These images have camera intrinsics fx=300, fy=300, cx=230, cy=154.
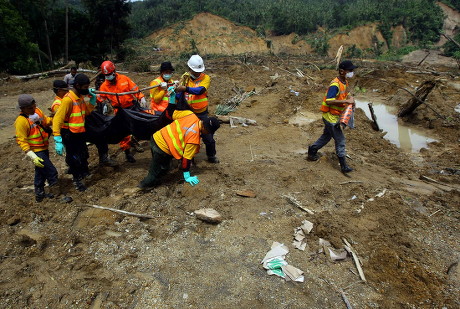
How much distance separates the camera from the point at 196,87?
4848 millimetres

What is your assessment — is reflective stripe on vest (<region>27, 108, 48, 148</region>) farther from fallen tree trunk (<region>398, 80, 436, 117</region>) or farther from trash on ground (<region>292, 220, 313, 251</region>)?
fallen tree trunk (<region>398, 80, 436, 117</region>)

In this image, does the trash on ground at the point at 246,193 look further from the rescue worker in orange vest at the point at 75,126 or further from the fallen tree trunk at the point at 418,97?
the fallen tree trunk at the point at 418,97

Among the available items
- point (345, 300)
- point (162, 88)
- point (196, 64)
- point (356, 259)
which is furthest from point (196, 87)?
point (345, 300)

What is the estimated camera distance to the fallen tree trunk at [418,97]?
8492 mm

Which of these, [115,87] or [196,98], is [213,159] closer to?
[196,98]

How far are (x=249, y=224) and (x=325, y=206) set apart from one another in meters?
1.24

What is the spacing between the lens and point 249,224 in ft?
12.5

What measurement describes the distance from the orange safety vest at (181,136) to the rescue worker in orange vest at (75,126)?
4.38ft

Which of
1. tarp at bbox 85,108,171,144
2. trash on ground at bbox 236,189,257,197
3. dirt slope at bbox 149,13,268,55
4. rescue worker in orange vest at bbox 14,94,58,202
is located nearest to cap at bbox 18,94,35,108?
rescue worker in orange vest at bbox 14,94,58,202

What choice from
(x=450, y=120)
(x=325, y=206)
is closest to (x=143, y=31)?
(x=450, y=120)

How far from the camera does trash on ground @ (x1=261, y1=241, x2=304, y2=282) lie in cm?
306

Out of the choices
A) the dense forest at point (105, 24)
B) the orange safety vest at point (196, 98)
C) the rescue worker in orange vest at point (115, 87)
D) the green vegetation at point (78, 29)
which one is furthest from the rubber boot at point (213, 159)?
the green vegetation at point (78, 29)

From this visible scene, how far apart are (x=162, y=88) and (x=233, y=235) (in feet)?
9.34

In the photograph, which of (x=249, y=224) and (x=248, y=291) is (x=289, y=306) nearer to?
(x=248, y=291)
